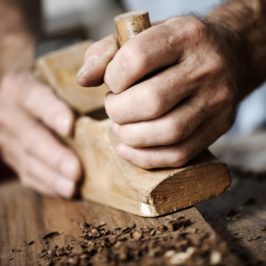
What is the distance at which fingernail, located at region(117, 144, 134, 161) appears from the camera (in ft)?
3.54

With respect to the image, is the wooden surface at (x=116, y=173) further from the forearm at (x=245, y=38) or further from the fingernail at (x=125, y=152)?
the forearm at (x=245, y=38)

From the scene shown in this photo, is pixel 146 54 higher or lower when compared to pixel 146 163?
higher

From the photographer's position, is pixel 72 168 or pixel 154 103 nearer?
pixel 154 103

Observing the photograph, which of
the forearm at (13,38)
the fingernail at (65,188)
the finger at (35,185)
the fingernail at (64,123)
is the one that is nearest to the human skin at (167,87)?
the fingernail at (64,123)

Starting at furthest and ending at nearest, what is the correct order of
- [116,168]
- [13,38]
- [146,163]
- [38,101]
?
[13,38], [38,101], [116,168], [146,163]

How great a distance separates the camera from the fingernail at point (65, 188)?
1.48 meters

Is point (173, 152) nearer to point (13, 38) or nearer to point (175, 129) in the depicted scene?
point (175, 129)

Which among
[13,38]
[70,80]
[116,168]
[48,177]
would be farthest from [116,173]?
[13,38]

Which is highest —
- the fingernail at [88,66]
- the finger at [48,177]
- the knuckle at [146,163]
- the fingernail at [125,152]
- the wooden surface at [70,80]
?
the fingernail at [88,66]

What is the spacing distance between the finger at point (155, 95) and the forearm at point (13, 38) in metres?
1.21

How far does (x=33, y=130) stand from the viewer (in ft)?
5.53

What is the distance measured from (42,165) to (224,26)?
3.15 ft

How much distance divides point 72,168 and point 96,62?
0.56 meters

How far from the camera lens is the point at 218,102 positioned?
1.09 m
